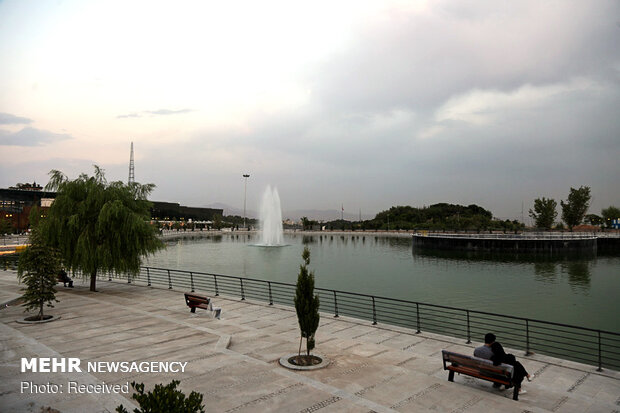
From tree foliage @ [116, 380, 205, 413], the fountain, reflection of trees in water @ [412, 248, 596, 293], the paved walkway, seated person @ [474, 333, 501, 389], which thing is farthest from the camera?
the fountain

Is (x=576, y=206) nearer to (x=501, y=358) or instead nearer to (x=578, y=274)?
(x=578, y=274)

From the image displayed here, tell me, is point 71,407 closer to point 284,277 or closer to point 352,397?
point 352,397

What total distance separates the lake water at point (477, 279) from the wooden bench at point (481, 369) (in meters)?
17.6

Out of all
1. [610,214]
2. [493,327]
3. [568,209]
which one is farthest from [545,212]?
[493,327]

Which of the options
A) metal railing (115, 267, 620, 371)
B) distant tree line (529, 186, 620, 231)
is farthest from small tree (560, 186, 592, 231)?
metal railing (115, 267, 620, 371)

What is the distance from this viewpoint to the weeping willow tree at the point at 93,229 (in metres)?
23.7


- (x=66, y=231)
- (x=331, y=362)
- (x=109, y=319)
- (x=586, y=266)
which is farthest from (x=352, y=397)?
(x=586, y=266)

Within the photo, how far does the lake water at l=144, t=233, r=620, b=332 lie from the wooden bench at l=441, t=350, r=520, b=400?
17.6 metres

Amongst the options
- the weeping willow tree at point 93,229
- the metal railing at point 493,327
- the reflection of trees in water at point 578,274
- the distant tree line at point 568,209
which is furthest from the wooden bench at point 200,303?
the distant tree line at point 568,209

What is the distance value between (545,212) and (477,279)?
323 ft

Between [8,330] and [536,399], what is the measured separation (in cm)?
1688

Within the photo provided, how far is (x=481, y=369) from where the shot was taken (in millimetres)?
9539

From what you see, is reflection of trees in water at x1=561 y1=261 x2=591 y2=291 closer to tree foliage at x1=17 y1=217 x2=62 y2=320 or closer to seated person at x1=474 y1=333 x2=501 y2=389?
seated person at x1=474 y1=333 x2=501 y2=389

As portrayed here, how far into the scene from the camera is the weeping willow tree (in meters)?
23.7
